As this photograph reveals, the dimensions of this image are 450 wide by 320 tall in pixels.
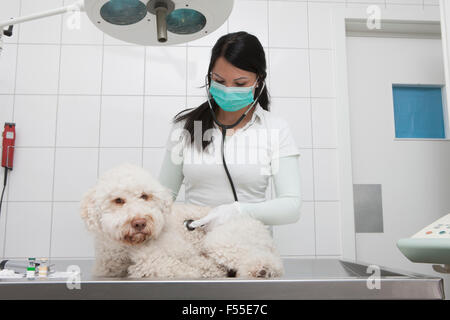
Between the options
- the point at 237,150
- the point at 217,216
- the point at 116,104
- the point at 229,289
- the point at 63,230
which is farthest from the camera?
the point at 116,104

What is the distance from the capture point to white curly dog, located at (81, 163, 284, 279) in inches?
24.9

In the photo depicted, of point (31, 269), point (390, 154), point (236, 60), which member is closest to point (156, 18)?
point (236, 60)

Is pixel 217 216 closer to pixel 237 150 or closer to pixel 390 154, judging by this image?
pixel 237 150

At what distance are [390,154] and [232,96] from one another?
0.64 m

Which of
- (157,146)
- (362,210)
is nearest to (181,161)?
(157,146)

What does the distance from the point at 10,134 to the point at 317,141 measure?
95cm

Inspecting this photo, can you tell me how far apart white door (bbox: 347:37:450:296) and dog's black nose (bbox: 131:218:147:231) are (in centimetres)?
85

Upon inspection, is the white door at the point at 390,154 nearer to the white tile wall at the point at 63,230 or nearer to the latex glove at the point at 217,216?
the latex glove at the point at 217,216

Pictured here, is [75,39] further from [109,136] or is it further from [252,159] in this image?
[252,159]

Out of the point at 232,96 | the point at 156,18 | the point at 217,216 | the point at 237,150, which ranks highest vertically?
the point at 156,18

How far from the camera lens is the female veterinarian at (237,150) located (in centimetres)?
91

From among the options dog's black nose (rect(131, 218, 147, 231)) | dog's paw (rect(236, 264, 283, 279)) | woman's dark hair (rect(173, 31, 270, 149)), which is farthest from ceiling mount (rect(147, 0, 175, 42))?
dog's paw (rect(236, 264, 283, 279))

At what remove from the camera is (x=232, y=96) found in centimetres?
93
